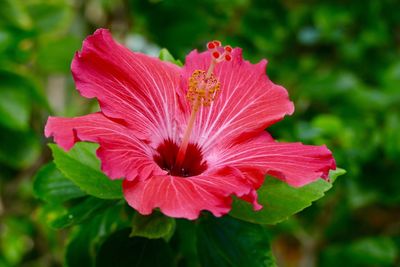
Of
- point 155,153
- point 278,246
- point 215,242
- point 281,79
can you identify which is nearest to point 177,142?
point 155,153

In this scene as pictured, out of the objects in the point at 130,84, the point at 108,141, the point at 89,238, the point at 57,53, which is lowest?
the point at 89,238

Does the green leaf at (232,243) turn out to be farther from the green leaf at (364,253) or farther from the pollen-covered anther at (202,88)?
the green leaf at (364,253)

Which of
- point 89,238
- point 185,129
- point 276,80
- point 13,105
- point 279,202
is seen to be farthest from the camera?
point 276,80

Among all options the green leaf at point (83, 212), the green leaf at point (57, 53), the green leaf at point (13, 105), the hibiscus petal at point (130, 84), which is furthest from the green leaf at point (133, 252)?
the green leaf at point (57, 53)

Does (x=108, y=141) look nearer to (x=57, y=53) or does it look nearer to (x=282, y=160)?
(x=282, y=160)

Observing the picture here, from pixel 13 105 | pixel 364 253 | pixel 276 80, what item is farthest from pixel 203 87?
pixel 276 80

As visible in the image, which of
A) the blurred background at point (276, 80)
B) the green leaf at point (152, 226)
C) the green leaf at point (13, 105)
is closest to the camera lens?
the green leaf at point (152, 226)

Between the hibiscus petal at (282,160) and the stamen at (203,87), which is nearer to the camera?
the hibiscus petal at (282,160)
